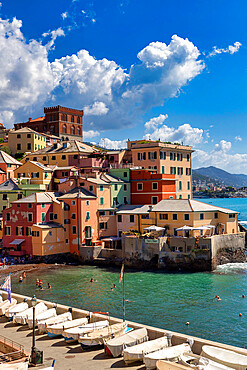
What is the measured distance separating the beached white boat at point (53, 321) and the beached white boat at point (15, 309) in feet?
12.7

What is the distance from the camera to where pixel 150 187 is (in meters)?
78.2

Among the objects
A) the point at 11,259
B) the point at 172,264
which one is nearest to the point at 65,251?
the point at 11,259

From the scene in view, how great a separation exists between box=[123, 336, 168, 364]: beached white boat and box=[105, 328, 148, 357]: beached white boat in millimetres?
745

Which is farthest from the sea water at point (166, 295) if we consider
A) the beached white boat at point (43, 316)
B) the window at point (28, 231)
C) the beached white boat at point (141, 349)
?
the beached white boat at point (141, 349)

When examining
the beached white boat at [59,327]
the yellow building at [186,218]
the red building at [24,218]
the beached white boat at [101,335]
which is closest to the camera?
the beached white boat at [101,335]

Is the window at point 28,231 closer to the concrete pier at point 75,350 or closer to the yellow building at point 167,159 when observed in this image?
the yellow building at point 167,159

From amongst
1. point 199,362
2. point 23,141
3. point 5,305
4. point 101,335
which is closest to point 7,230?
point 5,305

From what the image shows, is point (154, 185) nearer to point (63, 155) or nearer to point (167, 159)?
point (167, 159)

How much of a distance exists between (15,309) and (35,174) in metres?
52.5

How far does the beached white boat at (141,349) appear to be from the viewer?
76.4 feet

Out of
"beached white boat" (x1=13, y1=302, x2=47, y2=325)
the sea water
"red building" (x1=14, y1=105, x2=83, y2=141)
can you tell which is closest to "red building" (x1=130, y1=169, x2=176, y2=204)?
the sea water

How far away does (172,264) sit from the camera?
6222 cm

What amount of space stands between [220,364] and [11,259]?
5392 cm

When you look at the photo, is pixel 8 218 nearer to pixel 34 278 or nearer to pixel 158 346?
pixel 34 278
